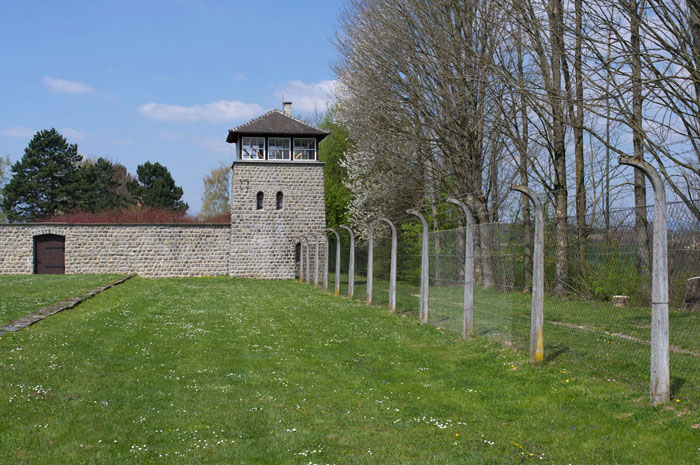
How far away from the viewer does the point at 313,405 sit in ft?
21.9

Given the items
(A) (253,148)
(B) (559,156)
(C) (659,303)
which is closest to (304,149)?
(A) (253,148)

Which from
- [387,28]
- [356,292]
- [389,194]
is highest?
[387,28]

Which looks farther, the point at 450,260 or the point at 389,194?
the point at 389,194

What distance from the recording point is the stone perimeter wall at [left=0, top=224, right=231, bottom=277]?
3697 centimetres

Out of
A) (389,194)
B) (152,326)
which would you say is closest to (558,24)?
(152,326)

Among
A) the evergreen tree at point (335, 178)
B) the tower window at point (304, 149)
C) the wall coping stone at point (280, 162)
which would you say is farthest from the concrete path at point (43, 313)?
the evergreen tree at point (335, 178)

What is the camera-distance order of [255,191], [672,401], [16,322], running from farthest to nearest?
[255,191] → [16,322] → [672,401]

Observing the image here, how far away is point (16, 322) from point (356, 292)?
12.0 meters

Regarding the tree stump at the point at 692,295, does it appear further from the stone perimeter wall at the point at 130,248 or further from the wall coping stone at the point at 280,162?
the stone perimeter wall at the point at 130,248

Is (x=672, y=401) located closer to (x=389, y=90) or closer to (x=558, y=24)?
(x=558, y=24)

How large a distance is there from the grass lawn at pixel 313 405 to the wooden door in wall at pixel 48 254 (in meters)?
28.0

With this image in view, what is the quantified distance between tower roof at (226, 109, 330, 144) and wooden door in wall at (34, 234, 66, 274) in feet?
36.7

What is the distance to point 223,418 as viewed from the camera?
6.10 m

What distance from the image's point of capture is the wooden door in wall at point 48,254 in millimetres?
37250
